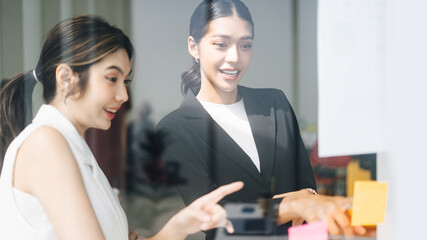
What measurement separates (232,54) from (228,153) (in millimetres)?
427

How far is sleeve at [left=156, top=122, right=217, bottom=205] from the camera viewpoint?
183 centimetres

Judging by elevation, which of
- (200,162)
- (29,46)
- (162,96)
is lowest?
(200,162)

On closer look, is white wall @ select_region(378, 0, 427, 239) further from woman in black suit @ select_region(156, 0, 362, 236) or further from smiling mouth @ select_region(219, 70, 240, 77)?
smiling mouth @ select_region(219, 70, 240, 77)

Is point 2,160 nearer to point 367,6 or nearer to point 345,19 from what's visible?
point 345,19

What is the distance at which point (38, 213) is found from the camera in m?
1.53

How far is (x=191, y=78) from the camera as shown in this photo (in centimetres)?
185

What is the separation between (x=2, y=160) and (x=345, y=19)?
1646 millimetres

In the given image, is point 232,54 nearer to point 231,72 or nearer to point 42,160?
point 231,72

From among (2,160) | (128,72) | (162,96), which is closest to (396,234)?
(162,96)

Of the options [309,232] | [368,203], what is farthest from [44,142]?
[368,203]

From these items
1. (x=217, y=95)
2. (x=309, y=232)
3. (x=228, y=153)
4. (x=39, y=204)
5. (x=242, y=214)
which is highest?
(x=217, y=95)

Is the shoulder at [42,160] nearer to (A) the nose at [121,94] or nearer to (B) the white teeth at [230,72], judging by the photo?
(A) the nose at [121,94]

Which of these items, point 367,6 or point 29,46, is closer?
point 29,46

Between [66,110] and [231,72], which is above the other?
[231,72]
